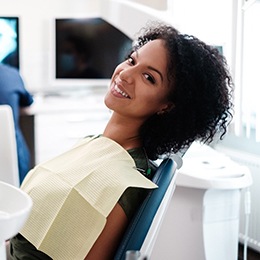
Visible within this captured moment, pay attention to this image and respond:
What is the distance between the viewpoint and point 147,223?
3.01ft

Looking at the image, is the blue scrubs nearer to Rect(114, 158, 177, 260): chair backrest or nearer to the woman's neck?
the woman's neck

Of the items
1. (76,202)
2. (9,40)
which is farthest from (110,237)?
(9,40)

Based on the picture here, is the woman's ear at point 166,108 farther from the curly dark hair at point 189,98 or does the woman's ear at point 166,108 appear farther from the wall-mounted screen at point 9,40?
the wall-mounted screen at point 9,40

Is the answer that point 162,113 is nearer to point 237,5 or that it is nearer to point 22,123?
point 237,5

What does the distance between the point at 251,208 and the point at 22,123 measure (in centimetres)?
143

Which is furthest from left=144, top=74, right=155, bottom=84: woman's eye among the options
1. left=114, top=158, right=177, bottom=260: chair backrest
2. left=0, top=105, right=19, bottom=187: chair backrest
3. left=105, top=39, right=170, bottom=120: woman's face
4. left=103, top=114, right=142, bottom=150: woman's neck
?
left=0, top=105, right=19, bottom=187: chair backrest

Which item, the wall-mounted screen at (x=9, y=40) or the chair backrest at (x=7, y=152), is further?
the wall-mounted screen at (x=9, y=40)

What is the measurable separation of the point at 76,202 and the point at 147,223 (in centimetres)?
17

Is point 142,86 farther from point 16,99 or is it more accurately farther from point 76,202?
point 16,99

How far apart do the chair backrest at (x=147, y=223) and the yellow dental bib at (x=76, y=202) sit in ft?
0.09

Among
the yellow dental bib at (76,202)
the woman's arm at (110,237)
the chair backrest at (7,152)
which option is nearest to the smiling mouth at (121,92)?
the yellow dental bib at (76,202)

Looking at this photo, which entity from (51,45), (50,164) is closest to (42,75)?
(51,45)

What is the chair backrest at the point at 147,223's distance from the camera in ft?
Answer: 2.94

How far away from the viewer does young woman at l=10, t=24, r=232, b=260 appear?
0.98m
